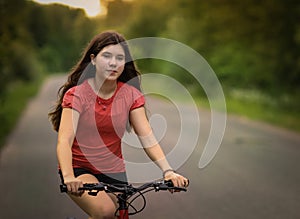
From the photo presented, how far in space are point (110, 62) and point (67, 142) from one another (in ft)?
1.60

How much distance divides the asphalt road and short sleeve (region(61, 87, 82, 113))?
1.95 meters

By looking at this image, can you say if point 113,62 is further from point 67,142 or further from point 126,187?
point 126,187

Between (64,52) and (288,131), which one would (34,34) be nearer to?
(64,52)

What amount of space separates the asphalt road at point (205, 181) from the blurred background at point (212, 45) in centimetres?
183

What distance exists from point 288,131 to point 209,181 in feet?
25.8

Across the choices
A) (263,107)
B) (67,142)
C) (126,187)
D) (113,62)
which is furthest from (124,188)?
(263,107)

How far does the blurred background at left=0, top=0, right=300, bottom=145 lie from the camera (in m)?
17.1

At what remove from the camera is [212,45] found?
35844 millimetres

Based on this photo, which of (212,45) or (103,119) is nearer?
(103,119)

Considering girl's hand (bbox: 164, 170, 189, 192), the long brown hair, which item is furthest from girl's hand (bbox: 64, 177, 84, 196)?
the long brown hair

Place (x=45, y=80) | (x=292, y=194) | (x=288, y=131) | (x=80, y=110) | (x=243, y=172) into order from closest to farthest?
(x=80, y=110) < (x=292, y=194) < (x=243, y=172) < (x=288, y=131) < (x=45, y=80)

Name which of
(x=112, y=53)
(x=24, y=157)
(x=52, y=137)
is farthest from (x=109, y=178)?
(x=52, y=137)

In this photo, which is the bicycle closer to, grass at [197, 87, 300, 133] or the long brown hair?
the long brown hair

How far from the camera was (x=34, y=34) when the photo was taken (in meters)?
19.0
